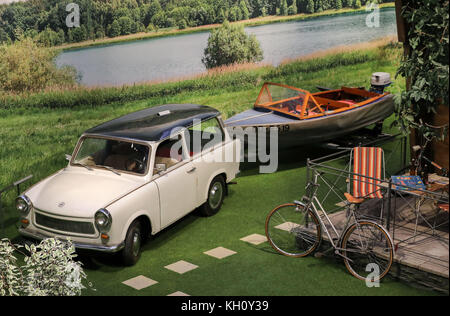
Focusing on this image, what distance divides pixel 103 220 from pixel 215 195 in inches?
97.1

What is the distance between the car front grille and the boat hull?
409 centimetres

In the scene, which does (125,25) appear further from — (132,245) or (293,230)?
(293,230)

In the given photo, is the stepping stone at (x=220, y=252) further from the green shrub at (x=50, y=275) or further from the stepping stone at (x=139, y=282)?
the green shrub at (x=50, y=275)

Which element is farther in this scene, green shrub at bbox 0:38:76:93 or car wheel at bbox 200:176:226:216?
green shrub at bbox 0:38:76:93

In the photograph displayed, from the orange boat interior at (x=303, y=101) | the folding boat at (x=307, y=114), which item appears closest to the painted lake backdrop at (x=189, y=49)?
the orange boat interior at (x=303, y=101)

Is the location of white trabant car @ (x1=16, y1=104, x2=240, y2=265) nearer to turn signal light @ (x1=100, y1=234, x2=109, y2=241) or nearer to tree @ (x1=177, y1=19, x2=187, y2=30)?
A: turn signal light @ (x1=100, y1=234, x2=109, y2=241)

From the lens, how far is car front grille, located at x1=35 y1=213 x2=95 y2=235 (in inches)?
295

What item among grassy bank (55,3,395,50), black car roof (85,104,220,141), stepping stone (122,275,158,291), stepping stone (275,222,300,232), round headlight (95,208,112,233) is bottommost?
stepping stone (122,275,158,291)

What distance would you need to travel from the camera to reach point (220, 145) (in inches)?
372

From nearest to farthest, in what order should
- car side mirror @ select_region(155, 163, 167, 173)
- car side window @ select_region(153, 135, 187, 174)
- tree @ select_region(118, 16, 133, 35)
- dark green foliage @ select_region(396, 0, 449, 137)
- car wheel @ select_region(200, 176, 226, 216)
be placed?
dark green foliage @ select_region(396, 0, 449, 137)
car side mirror @ select_region(155, 163, 167, 173)
car side window @ select_region(153, 135, 187, 174)
car wheel @ select_region(200, 176, 226, 216)
tree @ select_region(118, 16, 133, 35)

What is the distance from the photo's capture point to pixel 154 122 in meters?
8.85

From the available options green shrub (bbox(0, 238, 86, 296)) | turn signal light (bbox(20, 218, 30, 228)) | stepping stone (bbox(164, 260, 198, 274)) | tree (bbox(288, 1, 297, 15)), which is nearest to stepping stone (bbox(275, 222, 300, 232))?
stepping stone (bbox(164, 260, 198, 274))

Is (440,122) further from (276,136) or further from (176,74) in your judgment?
(176,74)
